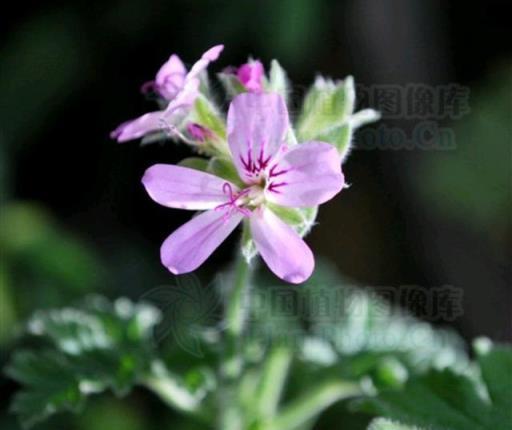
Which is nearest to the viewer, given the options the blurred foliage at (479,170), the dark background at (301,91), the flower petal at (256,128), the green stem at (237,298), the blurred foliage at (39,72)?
the flower petal at (256,128)

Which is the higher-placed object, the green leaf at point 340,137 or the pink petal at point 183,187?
the green leaf at point 340,137

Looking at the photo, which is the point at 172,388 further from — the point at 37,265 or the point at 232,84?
the point at 37,265

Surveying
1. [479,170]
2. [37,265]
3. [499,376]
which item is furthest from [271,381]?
[479,170]

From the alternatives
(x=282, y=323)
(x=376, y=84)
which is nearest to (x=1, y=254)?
(x=282, y=323)

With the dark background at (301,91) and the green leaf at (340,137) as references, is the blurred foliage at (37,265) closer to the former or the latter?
the dark background at (301,91)

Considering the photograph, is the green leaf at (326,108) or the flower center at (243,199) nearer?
the flower center at (243,199)

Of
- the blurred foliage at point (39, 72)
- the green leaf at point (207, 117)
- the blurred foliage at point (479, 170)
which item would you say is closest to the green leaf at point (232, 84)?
the green leaf at point (207, 117)

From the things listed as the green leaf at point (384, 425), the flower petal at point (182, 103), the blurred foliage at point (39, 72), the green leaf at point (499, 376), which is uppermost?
the flower petal at point (182, 103)
